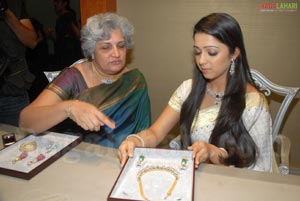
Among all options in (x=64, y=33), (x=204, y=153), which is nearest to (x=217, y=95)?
(x=204, y=153)

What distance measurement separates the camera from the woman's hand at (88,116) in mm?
964

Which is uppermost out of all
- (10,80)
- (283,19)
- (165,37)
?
(283,19)

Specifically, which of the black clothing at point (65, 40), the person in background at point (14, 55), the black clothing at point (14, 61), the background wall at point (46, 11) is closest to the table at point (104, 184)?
the person in background at point (14, 55)

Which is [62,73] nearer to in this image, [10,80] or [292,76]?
[10,80]

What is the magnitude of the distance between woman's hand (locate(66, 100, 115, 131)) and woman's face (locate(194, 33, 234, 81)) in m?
0.50

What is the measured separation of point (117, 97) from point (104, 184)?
752mm

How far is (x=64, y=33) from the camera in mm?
2258

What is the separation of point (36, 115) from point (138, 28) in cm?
125

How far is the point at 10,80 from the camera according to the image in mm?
1601

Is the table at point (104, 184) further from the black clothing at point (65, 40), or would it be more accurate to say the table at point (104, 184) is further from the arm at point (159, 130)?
the black clothing at point (65, 40)

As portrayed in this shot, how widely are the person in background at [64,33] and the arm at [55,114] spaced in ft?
2.21

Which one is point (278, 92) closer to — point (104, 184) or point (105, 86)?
point (105, 86)

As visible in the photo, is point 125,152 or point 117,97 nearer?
point 125,152

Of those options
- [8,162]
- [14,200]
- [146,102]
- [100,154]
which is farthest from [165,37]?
[14,200]
